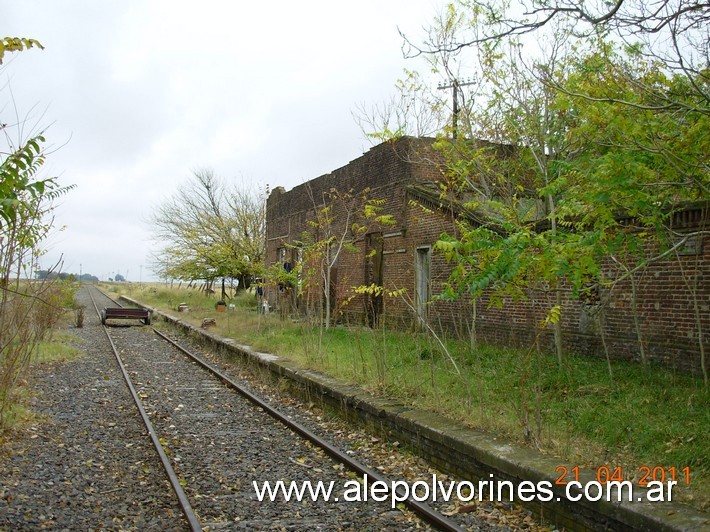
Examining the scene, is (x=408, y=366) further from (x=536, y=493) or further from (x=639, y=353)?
(x=536, y=493)

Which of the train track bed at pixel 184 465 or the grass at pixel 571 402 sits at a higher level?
the grass at pixel 571 402

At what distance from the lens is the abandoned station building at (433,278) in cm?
870

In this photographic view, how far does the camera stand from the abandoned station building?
870 centimetres

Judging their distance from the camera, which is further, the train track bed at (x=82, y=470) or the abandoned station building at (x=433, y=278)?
the abandoned station building at (x=433, y=278)

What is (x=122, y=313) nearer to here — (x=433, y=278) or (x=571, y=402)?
(x=433, y=278)

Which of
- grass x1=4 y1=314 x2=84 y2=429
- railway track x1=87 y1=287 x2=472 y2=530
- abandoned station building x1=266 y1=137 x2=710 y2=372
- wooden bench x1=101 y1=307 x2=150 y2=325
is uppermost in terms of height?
abandoned station building x1=266 y1=137 x2=710 y2=372

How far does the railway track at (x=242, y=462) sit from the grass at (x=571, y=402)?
1.39 meters

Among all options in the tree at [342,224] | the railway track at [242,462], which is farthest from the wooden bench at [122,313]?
the railway track at [242,462]

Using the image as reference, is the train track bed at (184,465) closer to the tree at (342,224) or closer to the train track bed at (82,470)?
the train track bed at (82,470)

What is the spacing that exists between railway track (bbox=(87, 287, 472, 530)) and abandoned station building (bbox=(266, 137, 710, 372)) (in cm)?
197

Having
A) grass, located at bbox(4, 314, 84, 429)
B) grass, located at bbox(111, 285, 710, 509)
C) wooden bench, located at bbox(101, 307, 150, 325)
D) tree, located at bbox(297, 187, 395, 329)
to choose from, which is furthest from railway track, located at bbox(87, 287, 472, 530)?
wooden bench, located at bbox(101, 307, 150, 325)

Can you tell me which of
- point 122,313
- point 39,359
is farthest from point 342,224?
point 39,359

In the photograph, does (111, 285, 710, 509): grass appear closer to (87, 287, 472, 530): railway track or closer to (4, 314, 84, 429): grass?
(87, 287, 472, 530): railway track

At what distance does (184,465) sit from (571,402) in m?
4.81
